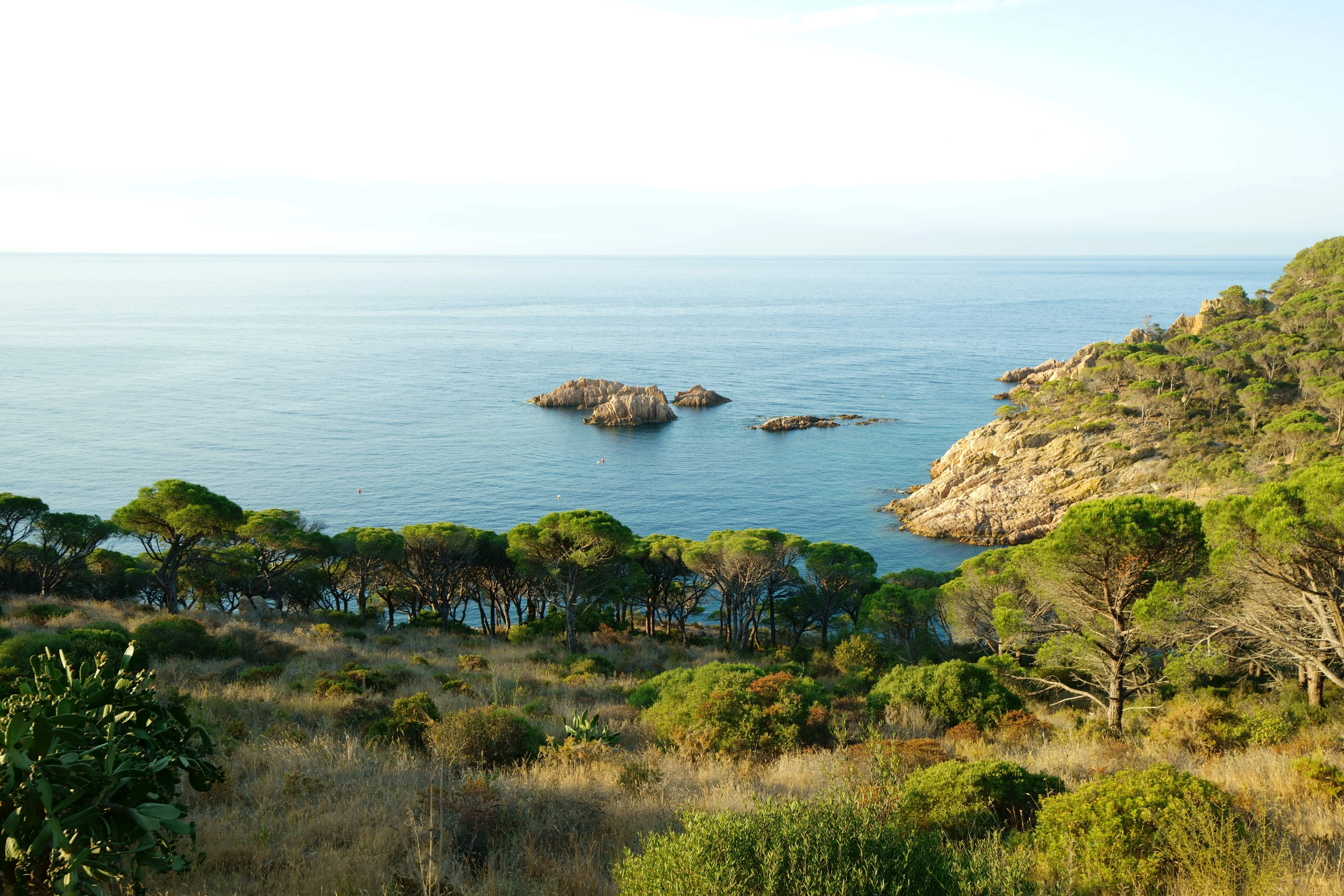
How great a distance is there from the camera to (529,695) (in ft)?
54.2

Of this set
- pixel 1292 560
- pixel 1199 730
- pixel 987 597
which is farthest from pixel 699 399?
pixel 1199 730

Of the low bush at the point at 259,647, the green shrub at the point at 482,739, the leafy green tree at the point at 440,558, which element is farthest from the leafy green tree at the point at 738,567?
the green shrub at the point at 482,739

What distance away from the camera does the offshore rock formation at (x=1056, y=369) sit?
8288 centimetres

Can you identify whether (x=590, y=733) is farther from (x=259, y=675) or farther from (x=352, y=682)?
(x=259, y=675)

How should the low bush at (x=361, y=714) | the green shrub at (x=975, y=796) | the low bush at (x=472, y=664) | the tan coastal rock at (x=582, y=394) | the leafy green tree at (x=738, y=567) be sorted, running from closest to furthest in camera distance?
1. the green shrub at (x=975, y=796)
2. the low bush at (x=361, y=714)
3. the low bush at (x=472, y=664)
4. the leafy green tree at (x=738, y=567)
5. the tan coastal rock at (x=582, y=394)

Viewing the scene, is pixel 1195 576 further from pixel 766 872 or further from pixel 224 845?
pixel 224 845

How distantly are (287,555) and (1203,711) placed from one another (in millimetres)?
32687

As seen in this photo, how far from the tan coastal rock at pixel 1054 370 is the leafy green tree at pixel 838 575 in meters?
46.4

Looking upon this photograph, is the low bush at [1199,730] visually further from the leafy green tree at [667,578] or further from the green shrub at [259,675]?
the leafy green tree at [667,578]

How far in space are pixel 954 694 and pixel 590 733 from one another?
8.27 m

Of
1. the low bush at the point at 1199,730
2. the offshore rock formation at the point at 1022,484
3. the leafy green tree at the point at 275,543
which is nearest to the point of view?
the low bush at the point at 1199,730

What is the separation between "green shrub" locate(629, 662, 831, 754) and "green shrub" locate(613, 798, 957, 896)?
6741 millimetres

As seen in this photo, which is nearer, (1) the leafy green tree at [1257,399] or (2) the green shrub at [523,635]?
(2) the green shrub at [523,635]

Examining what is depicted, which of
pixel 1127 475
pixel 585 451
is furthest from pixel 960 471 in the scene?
pixel 585 451
